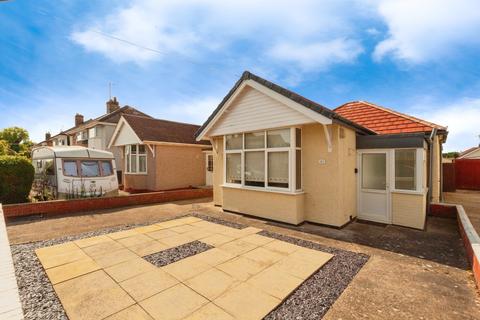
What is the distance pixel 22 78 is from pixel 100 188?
305 inches

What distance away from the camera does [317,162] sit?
7.21 m

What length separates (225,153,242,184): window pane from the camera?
8.97m

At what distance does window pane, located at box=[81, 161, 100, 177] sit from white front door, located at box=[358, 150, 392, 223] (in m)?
12.3

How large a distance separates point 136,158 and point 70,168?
4.81 meters

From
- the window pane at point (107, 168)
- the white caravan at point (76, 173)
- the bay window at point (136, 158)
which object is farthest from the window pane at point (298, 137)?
the bay window at point (136, 158)

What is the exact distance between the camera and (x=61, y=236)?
246 inches

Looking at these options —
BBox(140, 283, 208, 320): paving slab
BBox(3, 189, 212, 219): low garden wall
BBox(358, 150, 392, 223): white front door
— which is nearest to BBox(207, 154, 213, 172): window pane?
BBox(3, 189, 212, 219): low garden wall

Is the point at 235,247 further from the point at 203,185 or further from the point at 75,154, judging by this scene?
the point at 203,185

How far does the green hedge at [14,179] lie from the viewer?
9.05 meters

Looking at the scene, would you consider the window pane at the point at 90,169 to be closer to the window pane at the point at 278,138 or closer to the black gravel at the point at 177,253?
the black gravel at the point at 177,253

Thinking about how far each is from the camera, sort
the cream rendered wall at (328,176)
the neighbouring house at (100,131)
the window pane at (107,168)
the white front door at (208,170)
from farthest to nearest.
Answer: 1. the neighbouring house at (100,131)
2. the white front door at (208,170)
3. the window pane at (107,168)
4. the cream rendered wall at (328,176)

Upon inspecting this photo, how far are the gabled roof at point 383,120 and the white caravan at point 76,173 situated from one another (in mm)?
12847

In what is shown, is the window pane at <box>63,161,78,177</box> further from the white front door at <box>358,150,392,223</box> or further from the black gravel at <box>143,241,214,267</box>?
the white front door at <box>358,150,392,223</box>

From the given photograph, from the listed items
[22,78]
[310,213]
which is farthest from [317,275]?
[22,78]
